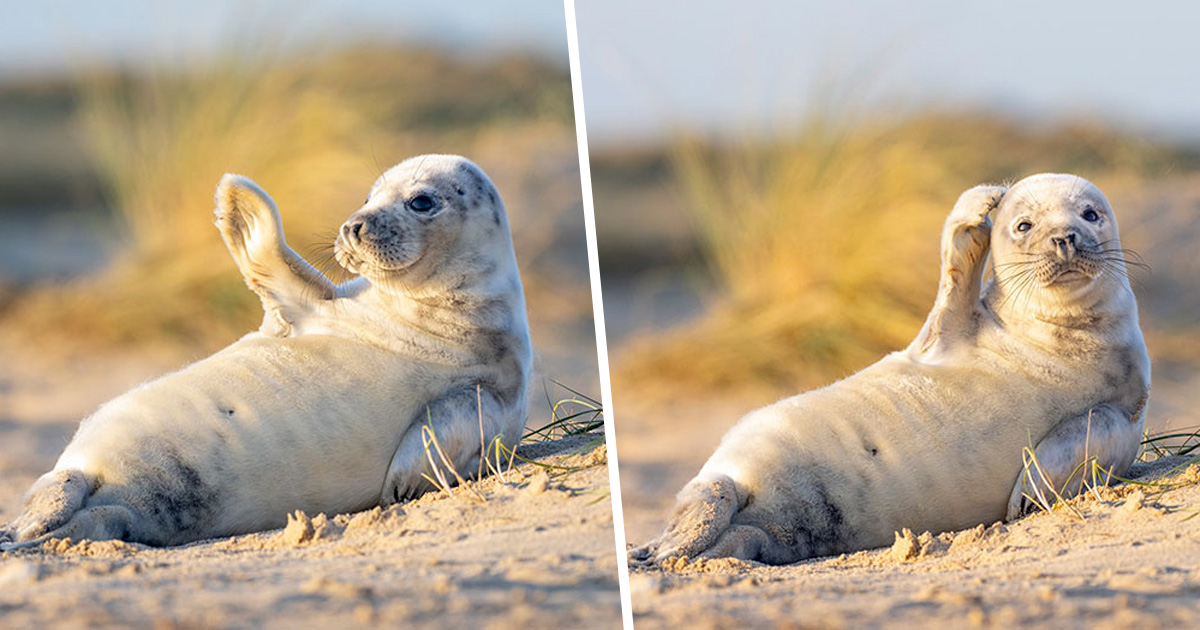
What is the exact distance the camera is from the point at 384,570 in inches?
165

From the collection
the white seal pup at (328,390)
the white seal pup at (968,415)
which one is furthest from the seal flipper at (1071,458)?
the white seal pup at (328,390)

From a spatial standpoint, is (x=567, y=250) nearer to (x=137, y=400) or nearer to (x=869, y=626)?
(x=137, y=400)

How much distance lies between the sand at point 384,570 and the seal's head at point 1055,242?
1495mm

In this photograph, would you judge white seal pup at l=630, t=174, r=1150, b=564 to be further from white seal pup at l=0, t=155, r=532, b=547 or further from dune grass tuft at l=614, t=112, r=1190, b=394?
dune grass tuft at l=614, t=112, r=1190, b=394

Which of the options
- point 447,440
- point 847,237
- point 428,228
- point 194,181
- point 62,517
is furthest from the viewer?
point 194,181

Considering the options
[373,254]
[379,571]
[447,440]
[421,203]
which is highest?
[421,203]

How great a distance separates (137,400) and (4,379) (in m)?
4.29

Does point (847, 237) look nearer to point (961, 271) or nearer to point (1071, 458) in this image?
point (961, 271)

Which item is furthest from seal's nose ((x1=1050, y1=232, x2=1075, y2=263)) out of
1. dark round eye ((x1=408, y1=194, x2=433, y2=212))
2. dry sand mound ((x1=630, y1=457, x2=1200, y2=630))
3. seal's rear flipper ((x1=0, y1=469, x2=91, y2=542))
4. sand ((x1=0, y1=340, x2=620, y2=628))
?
seal's rear flipper ((x1=0, y1=469, x2=91, y2=542))

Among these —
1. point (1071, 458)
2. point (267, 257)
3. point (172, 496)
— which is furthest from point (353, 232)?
point (1071, 458)

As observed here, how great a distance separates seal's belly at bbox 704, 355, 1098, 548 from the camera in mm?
4887

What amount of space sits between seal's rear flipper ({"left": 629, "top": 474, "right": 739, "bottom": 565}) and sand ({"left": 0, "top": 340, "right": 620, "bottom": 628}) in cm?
15

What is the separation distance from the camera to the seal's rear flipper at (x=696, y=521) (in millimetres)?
4695

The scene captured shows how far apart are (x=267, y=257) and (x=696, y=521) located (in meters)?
1.64
